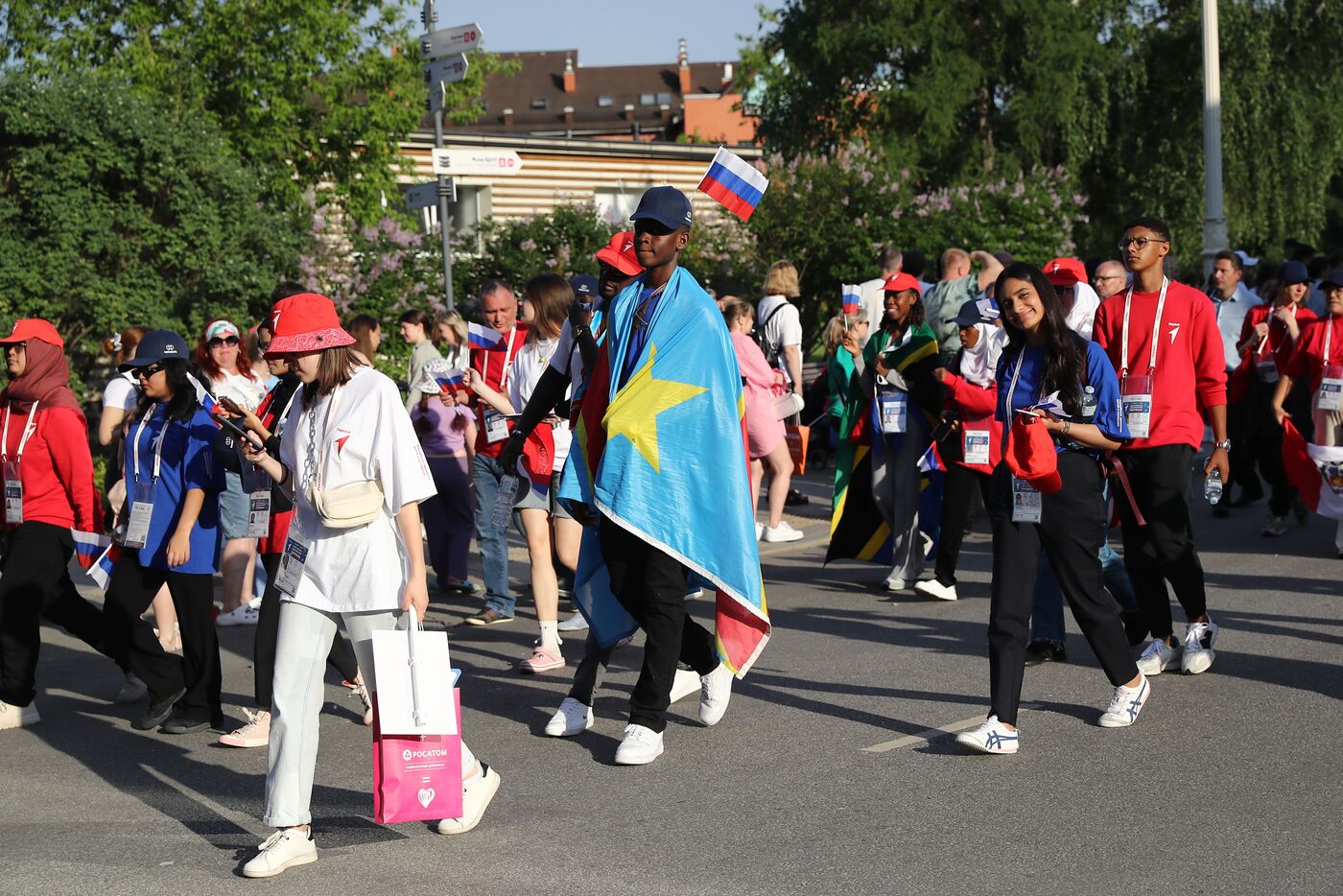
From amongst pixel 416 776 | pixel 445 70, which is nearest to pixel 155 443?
pixel 416 776

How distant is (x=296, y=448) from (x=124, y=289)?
40.1 feet

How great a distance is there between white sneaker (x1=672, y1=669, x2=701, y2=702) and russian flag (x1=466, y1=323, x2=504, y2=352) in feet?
9.76

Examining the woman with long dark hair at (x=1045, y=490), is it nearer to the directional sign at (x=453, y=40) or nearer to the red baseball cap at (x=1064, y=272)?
the red baseball cap at (x=1064, y=272)

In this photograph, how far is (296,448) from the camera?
5.46 metres

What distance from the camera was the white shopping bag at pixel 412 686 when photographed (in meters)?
5.14

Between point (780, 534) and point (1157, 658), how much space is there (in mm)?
5502

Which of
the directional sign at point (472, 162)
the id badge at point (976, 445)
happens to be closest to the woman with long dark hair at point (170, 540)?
the id badge at point (976, 445)

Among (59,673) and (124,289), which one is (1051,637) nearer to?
(59,673)

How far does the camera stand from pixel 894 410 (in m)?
10.3

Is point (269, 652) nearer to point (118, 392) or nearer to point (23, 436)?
point (23, 436)

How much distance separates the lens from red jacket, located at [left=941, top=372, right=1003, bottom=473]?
8.94 meters

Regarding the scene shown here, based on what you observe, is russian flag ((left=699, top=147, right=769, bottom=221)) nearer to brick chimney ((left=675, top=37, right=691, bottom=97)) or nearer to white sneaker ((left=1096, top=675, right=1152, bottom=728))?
white sneaker ((left=1096, top=675, right=1152, bottom=728))

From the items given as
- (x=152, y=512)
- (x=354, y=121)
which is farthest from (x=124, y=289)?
(x=152, y=512)

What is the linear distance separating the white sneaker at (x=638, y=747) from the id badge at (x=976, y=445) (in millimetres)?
3105
